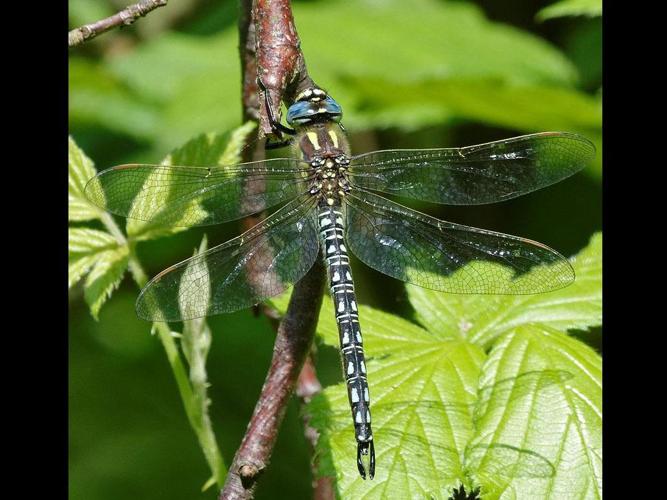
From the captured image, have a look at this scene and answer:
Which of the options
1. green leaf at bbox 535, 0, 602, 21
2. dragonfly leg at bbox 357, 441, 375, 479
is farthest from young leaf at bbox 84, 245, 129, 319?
green leaf at bbox 535, 0, 602, 21

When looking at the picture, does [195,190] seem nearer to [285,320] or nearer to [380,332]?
[380,332]

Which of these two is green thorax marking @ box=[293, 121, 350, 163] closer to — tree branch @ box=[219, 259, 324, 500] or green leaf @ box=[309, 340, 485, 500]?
green leaf @ box=[309, 340, 485, 500]

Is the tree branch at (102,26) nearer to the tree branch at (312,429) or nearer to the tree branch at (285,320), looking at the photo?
the tree branch at (285,320)

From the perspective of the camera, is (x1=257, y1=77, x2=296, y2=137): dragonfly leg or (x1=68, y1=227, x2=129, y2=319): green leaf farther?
(x1=68, y1=227, x2=129, y2=319): green leaf

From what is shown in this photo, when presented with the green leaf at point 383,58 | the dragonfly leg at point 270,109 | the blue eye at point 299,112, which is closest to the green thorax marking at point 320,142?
the blue eye at point 299,112

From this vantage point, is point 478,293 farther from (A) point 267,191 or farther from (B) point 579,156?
(A) point 267,191

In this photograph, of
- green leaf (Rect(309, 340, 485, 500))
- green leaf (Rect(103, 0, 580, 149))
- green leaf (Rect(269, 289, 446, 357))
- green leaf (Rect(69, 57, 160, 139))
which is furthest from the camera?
green leaf (Rect(69, 57, 160, 139))

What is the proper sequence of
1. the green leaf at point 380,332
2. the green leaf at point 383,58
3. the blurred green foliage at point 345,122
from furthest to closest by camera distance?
the green leaf at point 383,58 → the blurred green foliage at point 345,122 → the green leaf at point 380,332

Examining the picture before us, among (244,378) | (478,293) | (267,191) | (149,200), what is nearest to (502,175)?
(478,293)
